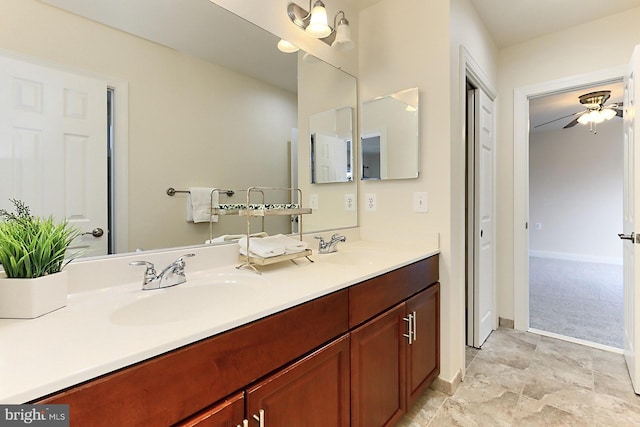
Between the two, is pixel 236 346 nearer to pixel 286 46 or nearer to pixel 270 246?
pixel 270 246

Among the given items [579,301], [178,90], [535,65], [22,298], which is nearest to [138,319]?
[22,298]

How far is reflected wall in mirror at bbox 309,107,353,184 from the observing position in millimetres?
1960

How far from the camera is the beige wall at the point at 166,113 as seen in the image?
98 centimetres

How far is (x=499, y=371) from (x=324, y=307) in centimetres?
171

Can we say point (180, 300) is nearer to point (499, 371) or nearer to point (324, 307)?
point (324, 307)

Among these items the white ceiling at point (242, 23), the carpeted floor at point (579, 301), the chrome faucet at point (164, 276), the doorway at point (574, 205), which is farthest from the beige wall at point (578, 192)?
the chrome faucet at point (164, 276)

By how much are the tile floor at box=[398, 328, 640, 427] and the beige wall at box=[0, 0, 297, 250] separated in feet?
4.90

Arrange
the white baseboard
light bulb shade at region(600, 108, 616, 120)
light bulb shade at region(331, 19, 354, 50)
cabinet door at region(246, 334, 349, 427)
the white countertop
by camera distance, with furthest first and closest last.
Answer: the white baseboard, light bulb shade at region(600, 108, 616, 120), light bulb shade at region(331, 19, 354, 50), cabinet door at region(246, 334, 349, 427), the white countertop

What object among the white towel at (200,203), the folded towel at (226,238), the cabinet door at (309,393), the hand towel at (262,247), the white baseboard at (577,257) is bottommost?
the white baseboard at (577,257)

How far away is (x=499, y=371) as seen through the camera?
2039 millimetres

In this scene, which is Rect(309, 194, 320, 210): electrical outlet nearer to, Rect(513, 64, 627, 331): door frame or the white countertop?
the white countertop

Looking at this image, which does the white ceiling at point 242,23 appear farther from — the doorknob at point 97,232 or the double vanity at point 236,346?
the double vanity at point 236,346

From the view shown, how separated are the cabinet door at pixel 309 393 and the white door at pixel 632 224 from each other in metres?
1.81

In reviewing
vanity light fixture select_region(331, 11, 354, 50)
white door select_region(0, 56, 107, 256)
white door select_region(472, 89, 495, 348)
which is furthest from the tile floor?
vanity light fixture select_region(331, 11, 354, 50)
